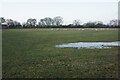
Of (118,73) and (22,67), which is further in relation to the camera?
(22,67)

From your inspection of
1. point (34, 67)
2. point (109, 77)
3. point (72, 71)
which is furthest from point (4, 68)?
point (109, 77)

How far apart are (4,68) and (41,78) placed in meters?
2.88

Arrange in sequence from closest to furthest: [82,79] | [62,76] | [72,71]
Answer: [82,79]
[62,76]
[72,71]

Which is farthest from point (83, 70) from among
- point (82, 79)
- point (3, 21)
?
point (3, 21)

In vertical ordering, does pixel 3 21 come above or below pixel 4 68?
above

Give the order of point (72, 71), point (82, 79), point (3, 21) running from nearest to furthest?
1. point (82, 79)
2. point (72, 71)
3. point (3, 21)

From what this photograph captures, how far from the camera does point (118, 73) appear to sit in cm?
734

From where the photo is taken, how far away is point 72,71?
7824 millimetres

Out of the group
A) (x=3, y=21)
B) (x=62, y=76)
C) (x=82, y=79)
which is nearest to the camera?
(x=82, y=79)

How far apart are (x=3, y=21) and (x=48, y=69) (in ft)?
445

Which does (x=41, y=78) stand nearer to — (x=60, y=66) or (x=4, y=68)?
(x=60, y=66)

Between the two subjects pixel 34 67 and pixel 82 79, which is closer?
pixel 82 79

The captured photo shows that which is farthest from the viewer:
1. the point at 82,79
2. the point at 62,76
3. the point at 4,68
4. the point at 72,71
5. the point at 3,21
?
the point at 3,21

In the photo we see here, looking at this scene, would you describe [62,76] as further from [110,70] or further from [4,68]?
[4,68]
